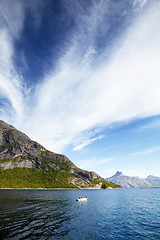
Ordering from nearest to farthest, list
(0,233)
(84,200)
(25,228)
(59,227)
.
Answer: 1. (0,233)
2. (25,228)
3. (59,227)
4. (84,200)

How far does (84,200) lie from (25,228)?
6817 cm

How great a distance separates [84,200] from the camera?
302 feet

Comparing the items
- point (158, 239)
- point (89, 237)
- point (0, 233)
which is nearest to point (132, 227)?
point (158, 239)

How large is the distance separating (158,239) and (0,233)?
34.2 m

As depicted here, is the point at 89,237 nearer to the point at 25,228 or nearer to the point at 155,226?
the point at 25,228

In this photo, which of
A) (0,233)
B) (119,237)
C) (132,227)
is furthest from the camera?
(132,227)

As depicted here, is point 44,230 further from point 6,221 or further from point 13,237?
point 6,221

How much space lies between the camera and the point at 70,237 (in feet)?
95.0

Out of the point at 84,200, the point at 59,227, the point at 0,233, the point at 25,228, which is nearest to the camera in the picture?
the point at 0,233

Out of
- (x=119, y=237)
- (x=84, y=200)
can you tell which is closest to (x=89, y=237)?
(x=119, y=237)

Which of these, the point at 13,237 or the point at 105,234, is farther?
the point at 105,234

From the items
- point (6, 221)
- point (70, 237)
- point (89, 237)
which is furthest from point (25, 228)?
point (89, 237)

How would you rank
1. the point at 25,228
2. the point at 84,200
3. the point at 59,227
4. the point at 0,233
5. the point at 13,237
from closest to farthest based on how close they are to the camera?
the point at 13,237
the point at 0,233
the point at 25,228
the point at 59,227
the point at 84,200

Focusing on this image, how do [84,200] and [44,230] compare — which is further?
[84,200]
